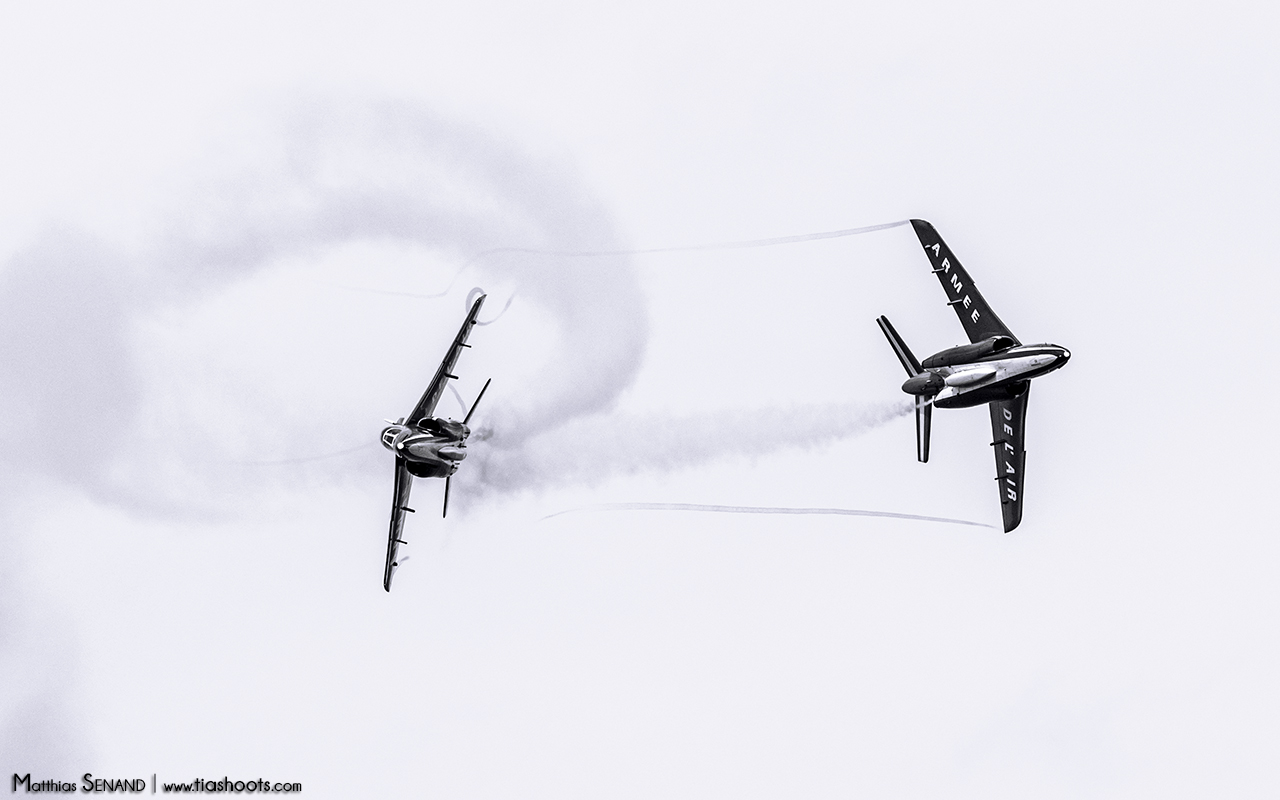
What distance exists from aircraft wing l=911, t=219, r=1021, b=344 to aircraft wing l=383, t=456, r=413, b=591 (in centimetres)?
2142

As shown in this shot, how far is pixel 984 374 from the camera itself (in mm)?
50969

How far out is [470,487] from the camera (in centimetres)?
5681

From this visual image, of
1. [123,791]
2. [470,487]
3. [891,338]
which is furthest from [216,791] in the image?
[891,338]

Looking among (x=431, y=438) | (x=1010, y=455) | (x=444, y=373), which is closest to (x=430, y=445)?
(x=431, y=438)

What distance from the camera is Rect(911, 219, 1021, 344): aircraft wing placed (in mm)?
53625

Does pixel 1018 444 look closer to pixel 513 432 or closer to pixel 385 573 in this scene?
pixel 513 432

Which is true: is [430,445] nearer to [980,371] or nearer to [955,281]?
[980,371]

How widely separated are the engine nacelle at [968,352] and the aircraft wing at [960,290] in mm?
1250

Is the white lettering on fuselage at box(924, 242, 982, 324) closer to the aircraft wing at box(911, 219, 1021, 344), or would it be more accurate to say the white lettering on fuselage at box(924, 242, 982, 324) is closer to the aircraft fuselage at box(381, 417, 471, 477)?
the aircraft wing at box(911, 219, 1021, 344)

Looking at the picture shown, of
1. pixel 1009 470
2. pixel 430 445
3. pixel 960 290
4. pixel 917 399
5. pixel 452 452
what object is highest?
pixel 960 290

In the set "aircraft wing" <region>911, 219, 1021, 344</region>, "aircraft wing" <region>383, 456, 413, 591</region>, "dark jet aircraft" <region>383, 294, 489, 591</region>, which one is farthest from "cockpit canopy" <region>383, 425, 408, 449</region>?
"aircraft wing" <region>911, 219, 1021, 344</region>

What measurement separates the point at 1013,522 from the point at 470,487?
20.4 m

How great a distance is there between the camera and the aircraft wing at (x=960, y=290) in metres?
53.6

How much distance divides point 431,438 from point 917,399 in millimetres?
17233
